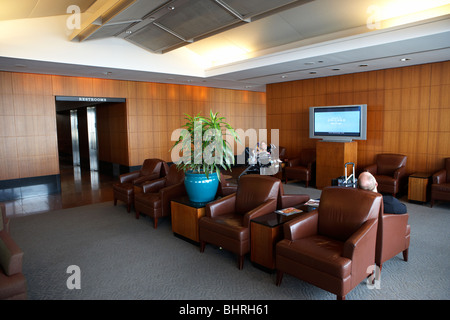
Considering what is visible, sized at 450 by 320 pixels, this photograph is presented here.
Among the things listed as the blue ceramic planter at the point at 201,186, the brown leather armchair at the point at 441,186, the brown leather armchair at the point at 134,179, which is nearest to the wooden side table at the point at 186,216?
the blue ceramic planter at the point at 201,186

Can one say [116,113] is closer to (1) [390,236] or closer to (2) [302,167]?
(2) [302,167]

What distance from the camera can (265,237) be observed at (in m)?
3.44

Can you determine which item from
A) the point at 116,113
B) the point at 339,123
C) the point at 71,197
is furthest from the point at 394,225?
the point at 116,113

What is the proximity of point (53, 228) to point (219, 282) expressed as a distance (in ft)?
11.2

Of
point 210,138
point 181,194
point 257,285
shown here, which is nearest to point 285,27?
point 210,138

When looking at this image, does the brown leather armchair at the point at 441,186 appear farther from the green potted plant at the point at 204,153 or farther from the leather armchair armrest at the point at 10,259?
the leather armchair armrest at the point at 10,259

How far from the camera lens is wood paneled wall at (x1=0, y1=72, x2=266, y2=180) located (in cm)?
761

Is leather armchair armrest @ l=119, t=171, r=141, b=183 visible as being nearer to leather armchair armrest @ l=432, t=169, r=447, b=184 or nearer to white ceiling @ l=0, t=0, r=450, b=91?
white ceiling @ l=0, t=0, r=450, b=91

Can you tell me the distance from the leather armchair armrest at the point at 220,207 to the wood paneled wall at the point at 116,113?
5991 millimetres

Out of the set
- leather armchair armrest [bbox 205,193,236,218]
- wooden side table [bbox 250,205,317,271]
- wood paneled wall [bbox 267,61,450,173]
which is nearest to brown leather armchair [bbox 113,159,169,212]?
leather armchair armrest [bbox 205,193,236,218]

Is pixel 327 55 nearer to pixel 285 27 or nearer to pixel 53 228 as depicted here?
pixel 285 27

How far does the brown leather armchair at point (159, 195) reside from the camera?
16.8 ft

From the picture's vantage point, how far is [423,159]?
7.05 meters
